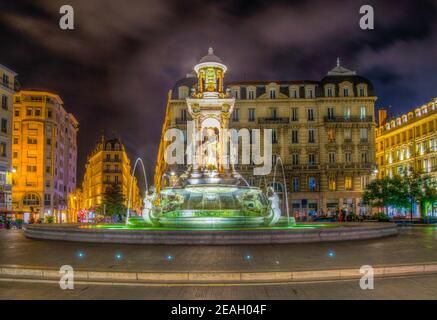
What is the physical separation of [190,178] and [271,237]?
10.4 metres

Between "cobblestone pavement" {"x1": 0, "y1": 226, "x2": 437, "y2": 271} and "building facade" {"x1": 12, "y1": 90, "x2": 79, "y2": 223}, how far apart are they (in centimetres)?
6934

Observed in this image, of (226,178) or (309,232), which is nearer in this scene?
(309,232)

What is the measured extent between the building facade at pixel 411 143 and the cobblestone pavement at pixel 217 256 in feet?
167

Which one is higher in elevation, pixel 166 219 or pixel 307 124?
pixel 307 124

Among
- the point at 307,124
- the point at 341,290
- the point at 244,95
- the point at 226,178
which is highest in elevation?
the point at 244,95

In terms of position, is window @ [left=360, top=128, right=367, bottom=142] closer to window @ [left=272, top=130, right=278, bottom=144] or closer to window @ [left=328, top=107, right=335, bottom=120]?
window @ [left=328, top=107, right=335, bottom=120]

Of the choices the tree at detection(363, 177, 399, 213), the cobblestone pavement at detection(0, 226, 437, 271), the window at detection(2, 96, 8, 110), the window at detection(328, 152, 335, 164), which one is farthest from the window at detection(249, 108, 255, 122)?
the cobblestone pavement at detection(0, 226, 437, 271)

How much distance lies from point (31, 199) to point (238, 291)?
268 feet

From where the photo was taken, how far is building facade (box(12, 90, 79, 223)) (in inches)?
3320

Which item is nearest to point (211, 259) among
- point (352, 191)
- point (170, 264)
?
point (170, 264)

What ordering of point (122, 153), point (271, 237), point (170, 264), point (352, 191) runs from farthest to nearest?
point (122, 153), point (352, 191), point (271, 237), point (170, 264)

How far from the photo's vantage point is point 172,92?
73.3 m

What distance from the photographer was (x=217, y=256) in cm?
1482
